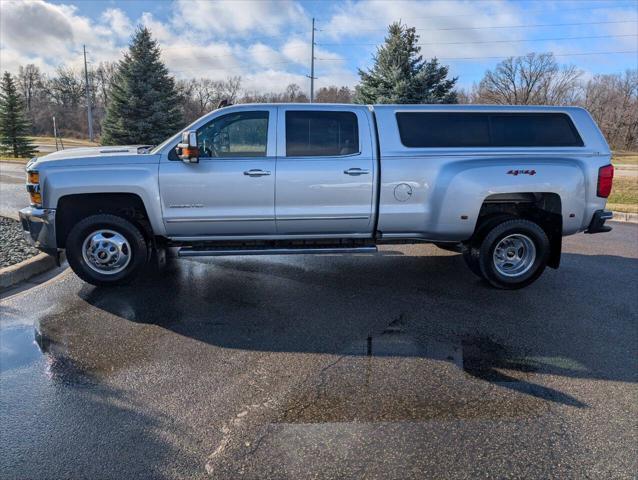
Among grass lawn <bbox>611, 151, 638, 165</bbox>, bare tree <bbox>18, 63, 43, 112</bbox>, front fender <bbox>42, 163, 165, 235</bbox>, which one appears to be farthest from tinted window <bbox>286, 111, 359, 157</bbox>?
bare tree <bbox>18, 63, 43, 112</bbox>

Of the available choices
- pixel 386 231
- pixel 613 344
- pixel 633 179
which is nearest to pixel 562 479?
pixel 613 344

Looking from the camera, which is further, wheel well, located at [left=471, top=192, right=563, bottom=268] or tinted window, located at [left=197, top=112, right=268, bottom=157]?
wheel well, located at [left=471, top=192, right=563, bottom=268]

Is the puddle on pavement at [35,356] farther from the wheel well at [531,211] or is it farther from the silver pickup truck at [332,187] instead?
the wheel well at [531,211]

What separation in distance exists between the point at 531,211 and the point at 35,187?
18.9 feet

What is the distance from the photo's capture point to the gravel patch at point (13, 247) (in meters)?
5.89

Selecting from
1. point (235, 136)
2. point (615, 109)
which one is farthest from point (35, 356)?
point (615, 109)

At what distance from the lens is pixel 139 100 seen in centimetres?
2331

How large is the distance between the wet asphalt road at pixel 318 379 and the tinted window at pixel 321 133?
63.7 inches

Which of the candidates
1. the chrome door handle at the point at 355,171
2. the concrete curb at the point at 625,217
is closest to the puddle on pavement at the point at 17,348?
the chrome door handle at the point at 355,171

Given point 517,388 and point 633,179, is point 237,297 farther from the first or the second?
point 633,179

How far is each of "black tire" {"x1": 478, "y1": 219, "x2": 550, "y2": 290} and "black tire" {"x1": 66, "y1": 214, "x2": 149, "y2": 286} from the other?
3958 mm

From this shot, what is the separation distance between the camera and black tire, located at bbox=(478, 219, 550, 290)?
5242mm

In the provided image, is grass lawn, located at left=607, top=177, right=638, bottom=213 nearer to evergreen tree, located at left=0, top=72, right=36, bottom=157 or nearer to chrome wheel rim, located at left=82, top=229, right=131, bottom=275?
chrome wheel rim, located at left=82, top=229, right=131, bottom=275

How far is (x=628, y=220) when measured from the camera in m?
10.4
